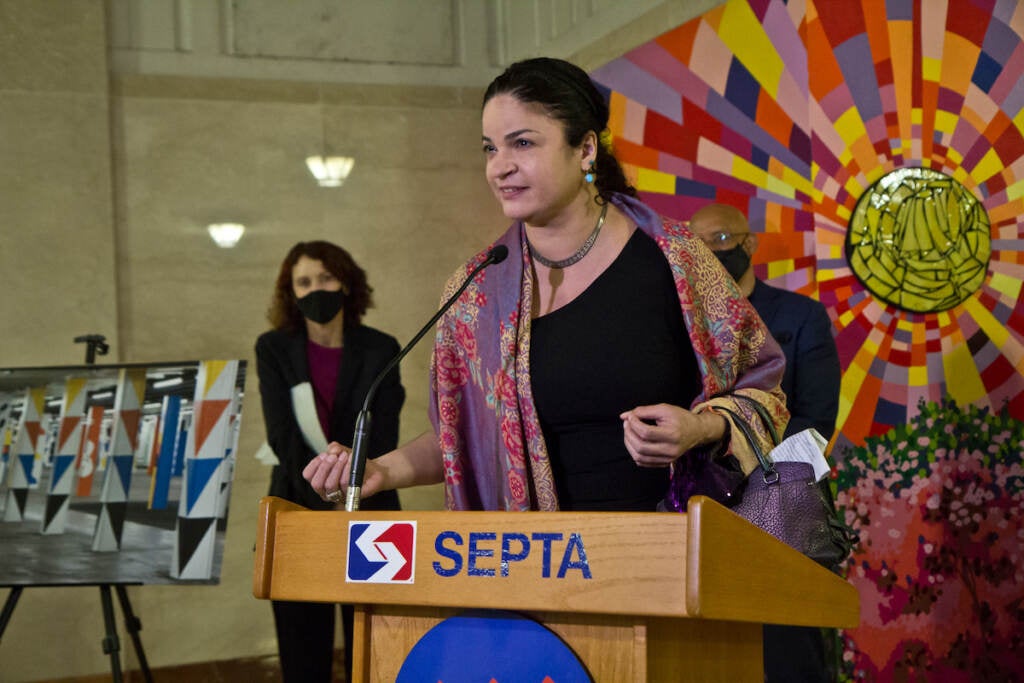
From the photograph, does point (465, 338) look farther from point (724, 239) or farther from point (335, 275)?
point (335, 275)

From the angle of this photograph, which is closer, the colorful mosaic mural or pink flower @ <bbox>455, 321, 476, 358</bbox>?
pink flower @ <bbox>455, 321, 476, 358</bbox>

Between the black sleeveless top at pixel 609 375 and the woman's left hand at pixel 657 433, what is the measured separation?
0.23 m

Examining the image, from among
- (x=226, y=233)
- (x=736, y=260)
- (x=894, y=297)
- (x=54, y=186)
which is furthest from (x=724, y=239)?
(x=54, y=186)

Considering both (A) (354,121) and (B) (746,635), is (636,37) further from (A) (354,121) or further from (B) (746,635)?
(B) (746,635)

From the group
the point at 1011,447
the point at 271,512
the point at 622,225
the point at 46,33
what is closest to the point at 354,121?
the point at 46,33

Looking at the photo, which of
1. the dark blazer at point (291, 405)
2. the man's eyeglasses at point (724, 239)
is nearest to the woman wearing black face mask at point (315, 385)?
the dark blazer at point (291, 405)

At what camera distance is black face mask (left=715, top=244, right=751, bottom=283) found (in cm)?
346

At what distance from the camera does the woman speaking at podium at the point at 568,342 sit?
1717 mm

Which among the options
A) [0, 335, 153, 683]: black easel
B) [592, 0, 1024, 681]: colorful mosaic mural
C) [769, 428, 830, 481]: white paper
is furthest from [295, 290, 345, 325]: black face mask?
[769, 428, 830, 481]: white paper

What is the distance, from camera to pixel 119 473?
380 cm

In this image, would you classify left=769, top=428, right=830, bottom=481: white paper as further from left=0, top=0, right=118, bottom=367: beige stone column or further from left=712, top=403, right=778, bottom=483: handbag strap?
left=0, top=0, right=118, bottom=367: beige stone column

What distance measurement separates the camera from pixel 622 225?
1.85 metres

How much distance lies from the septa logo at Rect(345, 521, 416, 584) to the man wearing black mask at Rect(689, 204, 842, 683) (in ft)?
6.55

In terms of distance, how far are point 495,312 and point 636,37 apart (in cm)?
345
